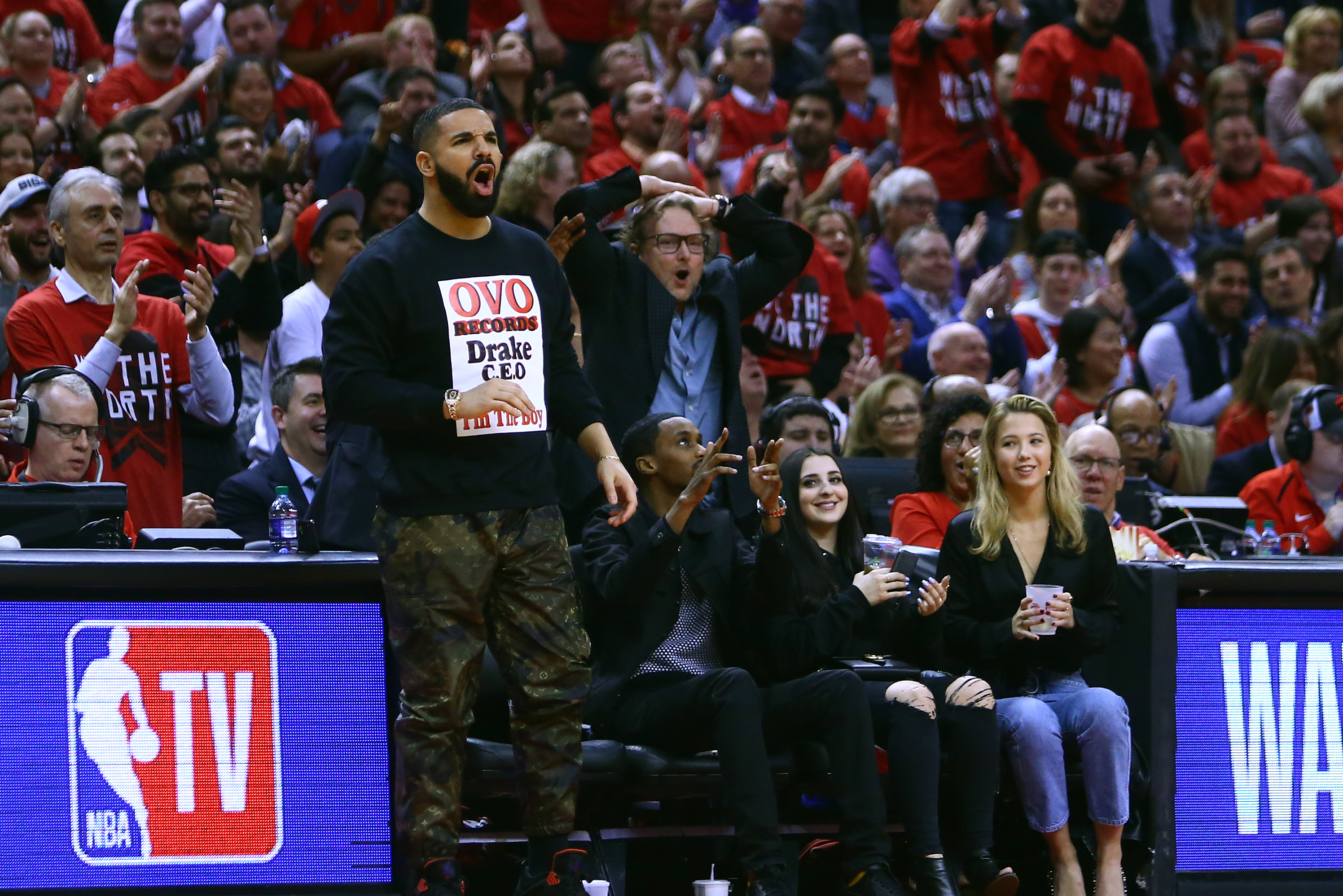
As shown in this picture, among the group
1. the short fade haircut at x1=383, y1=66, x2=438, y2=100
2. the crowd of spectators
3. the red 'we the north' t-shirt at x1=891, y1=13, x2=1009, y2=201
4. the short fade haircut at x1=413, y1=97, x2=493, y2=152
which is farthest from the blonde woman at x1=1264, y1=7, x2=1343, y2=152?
the short fade haircut at x1=413, y1=97, x2=493, y2=152

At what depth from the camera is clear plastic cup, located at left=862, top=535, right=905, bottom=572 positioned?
19.0 ft

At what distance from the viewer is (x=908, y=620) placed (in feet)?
19.4

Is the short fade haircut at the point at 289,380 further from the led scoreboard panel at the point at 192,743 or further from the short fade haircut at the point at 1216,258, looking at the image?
the short fade haircut at the point at 1216,258

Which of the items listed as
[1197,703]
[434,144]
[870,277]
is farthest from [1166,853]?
[870,277]

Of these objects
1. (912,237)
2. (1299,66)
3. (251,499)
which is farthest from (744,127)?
(251,499)

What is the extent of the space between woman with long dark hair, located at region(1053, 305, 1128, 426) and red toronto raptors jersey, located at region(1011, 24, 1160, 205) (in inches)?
117

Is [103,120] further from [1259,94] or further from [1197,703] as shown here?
[1259,94]

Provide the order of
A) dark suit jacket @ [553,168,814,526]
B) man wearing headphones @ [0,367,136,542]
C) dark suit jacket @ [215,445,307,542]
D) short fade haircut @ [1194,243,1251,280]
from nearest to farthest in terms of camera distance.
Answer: man wearing headphones @ [0,367,136,542], dark suit jacket @ [553,168,814,526], dark suit jacket @ [215,445,307,542], short fade haircut @ [1194,243,1251,280]

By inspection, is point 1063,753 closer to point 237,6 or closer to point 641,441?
point 641,441

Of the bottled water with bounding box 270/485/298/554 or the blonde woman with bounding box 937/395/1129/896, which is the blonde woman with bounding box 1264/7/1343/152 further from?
the bottled water with bounding box 270/485/298/554

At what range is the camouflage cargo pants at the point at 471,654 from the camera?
481 centimetres

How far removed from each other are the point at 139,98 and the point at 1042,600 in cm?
638

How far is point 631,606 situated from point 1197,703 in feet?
5.68

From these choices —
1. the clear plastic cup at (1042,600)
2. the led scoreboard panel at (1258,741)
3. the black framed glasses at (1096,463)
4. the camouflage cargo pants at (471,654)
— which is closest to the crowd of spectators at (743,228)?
the black framed glasses at (1096,463)
